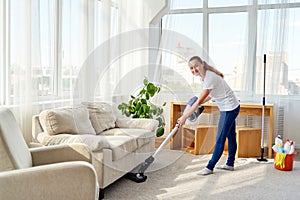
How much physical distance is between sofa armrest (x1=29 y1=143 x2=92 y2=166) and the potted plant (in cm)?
167

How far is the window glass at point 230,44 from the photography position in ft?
16.2

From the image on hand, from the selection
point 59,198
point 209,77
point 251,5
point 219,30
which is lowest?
point 59,198

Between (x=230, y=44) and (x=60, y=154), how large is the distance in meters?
3.45

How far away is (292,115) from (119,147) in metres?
2.89

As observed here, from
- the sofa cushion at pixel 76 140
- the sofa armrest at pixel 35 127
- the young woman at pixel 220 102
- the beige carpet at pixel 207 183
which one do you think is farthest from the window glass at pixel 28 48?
the young woman at pixel 220 102

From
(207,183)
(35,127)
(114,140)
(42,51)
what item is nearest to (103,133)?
(114,140)

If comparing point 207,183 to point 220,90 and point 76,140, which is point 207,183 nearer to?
point 220,90

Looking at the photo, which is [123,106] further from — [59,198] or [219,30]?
[59,198]

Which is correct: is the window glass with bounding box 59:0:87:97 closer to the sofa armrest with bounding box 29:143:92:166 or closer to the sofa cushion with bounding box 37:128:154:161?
→ the sofa cushion with bounding box 37:128:154:161

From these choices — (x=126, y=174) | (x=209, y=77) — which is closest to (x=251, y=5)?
(x=209, y=77)

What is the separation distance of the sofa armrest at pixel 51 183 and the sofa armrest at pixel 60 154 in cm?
51

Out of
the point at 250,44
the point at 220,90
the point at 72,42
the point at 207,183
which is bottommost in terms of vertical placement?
the point at 207,183

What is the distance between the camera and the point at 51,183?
5.59ft

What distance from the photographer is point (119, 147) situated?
2.99 m
